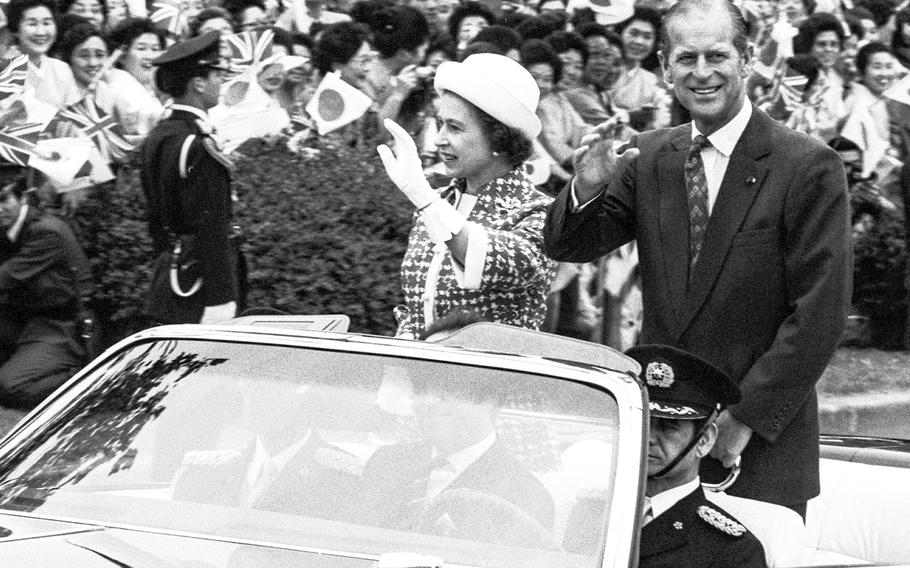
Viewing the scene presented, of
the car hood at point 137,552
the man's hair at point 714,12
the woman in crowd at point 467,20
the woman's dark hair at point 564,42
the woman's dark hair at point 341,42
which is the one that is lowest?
the woman's dark hair at point 564,42

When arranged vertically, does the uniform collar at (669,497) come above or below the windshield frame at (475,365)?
below

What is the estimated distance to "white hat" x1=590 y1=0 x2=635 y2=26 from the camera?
1183 centimetres

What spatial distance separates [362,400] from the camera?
10.5 feet

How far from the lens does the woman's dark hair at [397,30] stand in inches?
407

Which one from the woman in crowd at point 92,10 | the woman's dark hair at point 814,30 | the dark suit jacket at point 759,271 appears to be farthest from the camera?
the woman's dark hair at point 814,30

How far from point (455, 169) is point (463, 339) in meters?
1.18

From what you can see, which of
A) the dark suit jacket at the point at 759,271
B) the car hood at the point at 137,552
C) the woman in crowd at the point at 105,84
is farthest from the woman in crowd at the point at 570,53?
the car hood at the point at 137,552

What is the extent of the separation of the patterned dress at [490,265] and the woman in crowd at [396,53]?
5.13 meters

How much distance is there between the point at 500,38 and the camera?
10.2 metres

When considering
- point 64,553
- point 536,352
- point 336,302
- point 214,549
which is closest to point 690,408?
point 536,352

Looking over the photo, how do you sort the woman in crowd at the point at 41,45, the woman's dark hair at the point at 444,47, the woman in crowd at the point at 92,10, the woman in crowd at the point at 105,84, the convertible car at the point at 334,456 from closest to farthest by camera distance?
the convertible car at the point at 334,456 < the woman in crowd at the point at 41,45 < the woman in crowd at the point at 105,84 < the woman in crowd at the point at 92,10 < the woman's dark hair at the point at 444,47

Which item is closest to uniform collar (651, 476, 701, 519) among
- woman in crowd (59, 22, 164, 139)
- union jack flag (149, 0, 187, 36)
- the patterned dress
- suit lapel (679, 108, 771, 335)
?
suit lapel (679, 108, 771, 335)

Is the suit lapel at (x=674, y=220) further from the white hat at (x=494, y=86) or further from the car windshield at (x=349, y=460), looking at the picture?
the car windshield at (x=349, y=460)

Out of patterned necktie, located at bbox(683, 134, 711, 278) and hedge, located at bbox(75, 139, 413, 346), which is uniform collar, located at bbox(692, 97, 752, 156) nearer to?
patterned necktie, located at bbox(683, 134, 711, 278)
